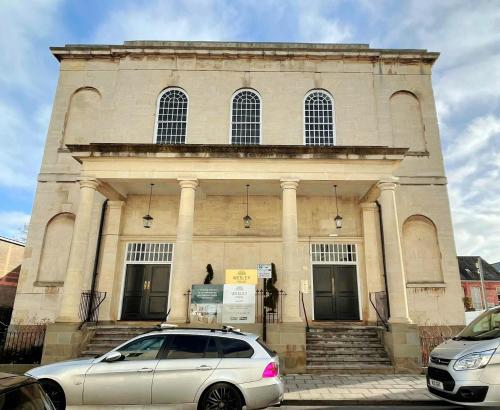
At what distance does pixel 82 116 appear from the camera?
17.1 m

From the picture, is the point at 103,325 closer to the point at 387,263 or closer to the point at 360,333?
the point at 360,333

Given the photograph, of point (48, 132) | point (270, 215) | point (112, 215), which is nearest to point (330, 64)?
point (270, 215)

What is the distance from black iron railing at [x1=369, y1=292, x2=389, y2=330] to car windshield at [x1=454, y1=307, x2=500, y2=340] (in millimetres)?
5605

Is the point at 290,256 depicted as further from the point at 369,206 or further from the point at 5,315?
the point at 5,315

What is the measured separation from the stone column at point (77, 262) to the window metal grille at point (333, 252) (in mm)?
9172

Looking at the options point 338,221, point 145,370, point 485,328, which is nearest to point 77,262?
point 145,370

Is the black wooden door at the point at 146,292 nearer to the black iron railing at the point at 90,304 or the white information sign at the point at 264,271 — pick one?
the black iron railing at the point at 90,304

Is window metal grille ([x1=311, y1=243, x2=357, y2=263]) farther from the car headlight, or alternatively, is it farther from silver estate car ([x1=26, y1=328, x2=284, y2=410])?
silver estate car ([x1=26, y1=328, x2=284, y2=410])

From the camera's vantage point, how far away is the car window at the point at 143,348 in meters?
6.21

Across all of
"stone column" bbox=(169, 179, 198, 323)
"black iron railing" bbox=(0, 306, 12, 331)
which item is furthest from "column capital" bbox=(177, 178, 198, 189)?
"black iron railing" bbox=(0, 306, 12, 331)

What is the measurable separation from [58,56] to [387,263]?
1821cm

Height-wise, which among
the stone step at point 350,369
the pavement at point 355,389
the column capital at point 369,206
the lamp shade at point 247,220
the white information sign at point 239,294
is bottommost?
the pavement at point 355,389

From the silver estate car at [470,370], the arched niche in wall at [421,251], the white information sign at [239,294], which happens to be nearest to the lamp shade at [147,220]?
the white information sign at [239,294]

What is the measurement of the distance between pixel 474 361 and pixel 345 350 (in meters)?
6.03
